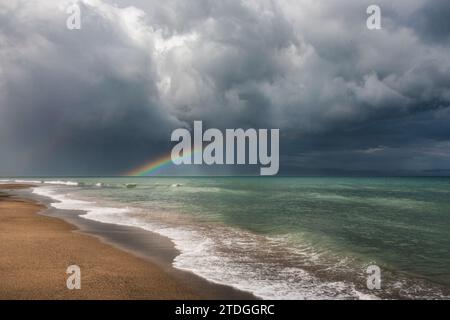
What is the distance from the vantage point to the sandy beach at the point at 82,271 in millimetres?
7789

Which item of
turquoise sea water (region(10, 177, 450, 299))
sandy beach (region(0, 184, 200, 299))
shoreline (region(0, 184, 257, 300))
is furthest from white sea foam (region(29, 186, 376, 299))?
sandy beach (region(0, 184, 200, 299))

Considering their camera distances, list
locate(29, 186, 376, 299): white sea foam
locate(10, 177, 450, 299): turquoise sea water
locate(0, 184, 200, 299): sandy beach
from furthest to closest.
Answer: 1. locate(10, 177, 450, 299): turquoise sea water
2. locate(29, 186, 376, 299): white sea foam
3. locate(0, 184, 200, 299): sandy beach

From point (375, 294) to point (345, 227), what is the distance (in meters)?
12.5

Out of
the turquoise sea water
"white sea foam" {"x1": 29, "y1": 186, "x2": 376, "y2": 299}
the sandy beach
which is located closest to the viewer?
the sandy beach

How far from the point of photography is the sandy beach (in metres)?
7.79

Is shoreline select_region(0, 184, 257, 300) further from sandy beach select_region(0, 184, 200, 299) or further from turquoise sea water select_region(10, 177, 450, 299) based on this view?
turquoise sea water select_region(10, 177, 450, 299)

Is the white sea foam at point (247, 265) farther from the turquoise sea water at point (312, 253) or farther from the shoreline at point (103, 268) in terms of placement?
the shoreline at point (103, 268)

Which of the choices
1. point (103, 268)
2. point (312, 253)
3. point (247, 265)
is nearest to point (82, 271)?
point (103, 268)

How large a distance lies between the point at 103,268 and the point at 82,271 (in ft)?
2.06

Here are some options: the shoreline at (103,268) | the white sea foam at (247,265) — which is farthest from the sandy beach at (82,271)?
the white sea foam at (247,265)

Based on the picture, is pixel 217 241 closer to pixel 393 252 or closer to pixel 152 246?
pixel 152 246

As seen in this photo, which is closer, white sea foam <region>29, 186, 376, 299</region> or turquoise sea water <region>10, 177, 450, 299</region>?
white sea foam <region>29, 186, 376, 299</region>
